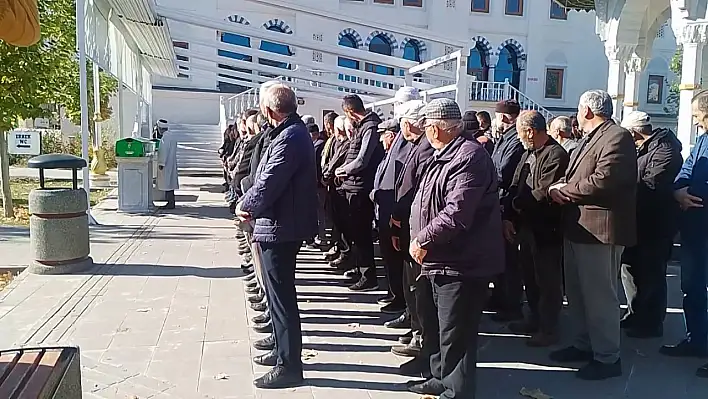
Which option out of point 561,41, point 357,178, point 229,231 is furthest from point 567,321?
point 561,41

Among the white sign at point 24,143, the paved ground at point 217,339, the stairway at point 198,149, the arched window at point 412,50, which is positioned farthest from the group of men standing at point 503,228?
the arched window at point 412,50

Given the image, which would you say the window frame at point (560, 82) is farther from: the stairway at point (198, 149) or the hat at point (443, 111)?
the hat at point (443, 111)

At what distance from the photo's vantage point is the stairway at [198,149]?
68.9 feet

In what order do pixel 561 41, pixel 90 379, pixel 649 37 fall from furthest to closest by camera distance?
pixel 561 41 < pixel 649 37 < pixel 90 379

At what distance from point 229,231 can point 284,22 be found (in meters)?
22.5

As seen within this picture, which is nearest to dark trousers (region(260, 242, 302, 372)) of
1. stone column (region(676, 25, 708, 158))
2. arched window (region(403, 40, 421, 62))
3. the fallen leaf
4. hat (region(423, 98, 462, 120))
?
hat (region(423, 98, 462, 120))

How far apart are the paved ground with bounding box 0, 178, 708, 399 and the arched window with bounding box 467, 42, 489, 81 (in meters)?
26.5

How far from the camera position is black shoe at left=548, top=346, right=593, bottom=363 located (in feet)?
15.3

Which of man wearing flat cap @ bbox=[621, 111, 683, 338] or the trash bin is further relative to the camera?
the trash bin

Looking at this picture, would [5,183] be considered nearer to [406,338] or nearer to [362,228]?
[362,228]

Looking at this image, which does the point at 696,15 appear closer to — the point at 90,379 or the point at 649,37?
the point at 649,37

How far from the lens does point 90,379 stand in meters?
4.29

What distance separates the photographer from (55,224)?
689 cm

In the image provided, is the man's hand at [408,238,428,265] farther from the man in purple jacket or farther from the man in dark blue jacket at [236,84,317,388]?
the man in dark blue jacket at [236,84,317,388]
